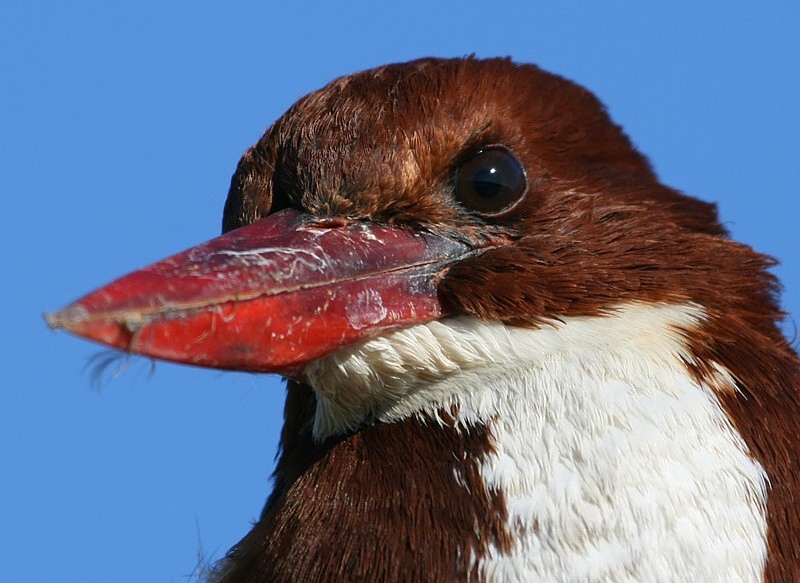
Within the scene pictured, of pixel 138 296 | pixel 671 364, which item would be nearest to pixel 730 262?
pixel 671 364

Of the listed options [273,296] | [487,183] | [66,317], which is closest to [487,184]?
[487,183]

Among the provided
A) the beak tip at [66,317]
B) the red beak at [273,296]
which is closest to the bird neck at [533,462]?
the red beak at [273,296]

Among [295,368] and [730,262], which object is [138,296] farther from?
[730,262]

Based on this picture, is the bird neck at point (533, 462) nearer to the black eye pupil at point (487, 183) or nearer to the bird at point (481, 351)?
the bird at point (481, 351)

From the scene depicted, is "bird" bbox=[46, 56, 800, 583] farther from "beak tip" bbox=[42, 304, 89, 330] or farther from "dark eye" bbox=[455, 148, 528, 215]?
"beak tip" bbox=[42, 304, 89, 330]

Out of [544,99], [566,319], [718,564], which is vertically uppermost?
[544,99]

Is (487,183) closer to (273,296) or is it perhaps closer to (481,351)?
(481,351)
